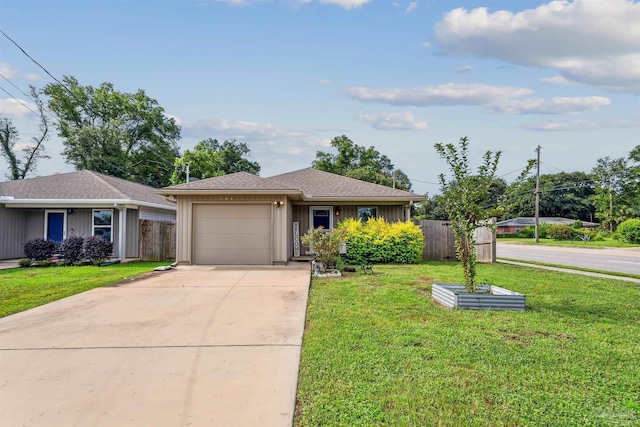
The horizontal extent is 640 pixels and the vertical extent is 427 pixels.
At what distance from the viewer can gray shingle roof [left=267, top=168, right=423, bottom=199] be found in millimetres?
13594

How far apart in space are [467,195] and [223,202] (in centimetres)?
775

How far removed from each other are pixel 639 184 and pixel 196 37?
50715mm

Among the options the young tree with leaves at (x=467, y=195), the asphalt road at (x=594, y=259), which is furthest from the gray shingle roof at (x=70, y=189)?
the asphalt road at (x=594, y=259)

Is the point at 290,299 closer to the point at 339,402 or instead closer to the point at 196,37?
the point at 339,402

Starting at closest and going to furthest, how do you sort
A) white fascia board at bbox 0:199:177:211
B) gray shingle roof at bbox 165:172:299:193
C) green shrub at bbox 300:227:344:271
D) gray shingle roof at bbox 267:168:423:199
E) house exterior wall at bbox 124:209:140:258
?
1. green shrub at bbox 300:227:344:271
2. gray shingle roof at bbox 165:172:299:193
3. white fascia board at bbox 0:199:177:211
4. gray shingle roof at bbox 267:168:423:199
5. house exterior wall at bbox 124:209:140:258

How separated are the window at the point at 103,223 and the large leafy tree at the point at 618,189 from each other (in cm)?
4763

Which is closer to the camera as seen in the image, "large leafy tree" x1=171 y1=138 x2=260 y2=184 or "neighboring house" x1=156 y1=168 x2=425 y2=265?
"neighboring house" x1=156 y1=168 x2=425 y2=265

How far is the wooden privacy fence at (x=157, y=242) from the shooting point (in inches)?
536

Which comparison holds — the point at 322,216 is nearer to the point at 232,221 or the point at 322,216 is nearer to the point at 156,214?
the point at 232,221

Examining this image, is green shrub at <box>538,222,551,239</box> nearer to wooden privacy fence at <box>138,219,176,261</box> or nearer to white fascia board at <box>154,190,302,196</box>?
white fascia board at <box>154,190,302,196</box>

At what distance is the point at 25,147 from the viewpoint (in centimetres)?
3002

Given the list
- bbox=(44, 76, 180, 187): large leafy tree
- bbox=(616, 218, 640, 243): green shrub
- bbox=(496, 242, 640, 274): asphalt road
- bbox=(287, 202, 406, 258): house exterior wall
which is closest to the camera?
bbox=(496, 242, 640, 274): asphalt road

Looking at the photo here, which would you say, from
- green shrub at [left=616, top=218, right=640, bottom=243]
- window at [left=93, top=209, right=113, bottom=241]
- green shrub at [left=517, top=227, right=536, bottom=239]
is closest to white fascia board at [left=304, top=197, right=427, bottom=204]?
window at [left=93, top=209, right=113, bottom=241]

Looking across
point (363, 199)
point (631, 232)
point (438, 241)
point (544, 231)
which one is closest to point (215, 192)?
point (363, 199)
